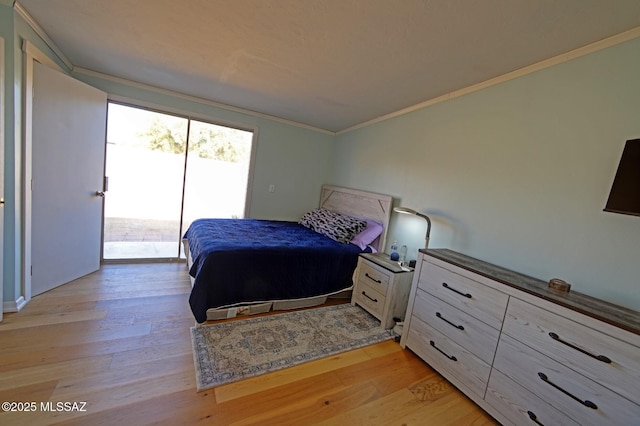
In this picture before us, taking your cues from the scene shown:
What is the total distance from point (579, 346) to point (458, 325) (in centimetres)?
63

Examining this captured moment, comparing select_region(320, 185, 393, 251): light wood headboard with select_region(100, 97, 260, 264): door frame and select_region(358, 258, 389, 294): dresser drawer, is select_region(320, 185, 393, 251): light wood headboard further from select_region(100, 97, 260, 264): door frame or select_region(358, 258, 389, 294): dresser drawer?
select_region(100, 97, 260, 264): door frame

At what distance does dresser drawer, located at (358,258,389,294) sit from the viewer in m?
2.40

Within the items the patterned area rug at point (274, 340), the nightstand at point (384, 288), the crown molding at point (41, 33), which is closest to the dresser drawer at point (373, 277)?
the nightstand at point (384, 288)

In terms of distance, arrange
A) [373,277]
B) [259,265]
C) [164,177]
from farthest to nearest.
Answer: [164,177], [373,277], [259,265]

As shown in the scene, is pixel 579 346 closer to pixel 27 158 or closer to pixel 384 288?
pixel 384 288

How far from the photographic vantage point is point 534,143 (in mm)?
1808

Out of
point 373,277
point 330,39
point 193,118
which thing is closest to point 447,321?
point 373,277

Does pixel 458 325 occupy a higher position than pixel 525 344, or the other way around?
pixel 525 344

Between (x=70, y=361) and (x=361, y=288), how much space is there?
2310mm

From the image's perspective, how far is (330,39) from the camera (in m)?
1.71

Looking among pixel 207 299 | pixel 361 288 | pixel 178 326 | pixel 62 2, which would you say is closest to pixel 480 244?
pixel 361 288

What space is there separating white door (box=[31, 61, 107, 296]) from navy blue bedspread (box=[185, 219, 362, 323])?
1.12 meters

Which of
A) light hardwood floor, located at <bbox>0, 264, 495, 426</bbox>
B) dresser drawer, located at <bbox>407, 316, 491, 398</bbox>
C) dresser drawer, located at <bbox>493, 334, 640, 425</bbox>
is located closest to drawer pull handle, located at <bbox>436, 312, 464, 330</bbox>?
dresser drawer, located at <bbox>407, 316, 491, 398</bbox>

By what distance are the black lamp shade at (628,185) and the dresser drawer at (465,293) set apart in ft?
2.32
